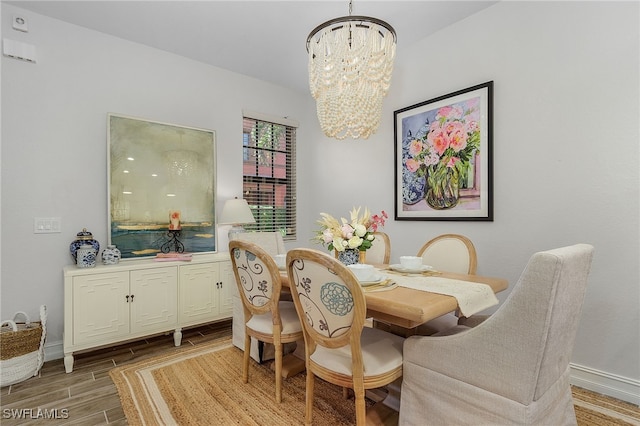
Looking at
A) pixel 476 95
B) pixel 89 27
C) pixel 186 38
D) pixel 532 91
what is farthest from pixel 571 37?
pixel 89 27

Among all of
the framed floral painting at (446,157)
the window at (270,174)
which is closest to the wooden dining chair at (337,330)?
the framed floral painting at (446,157)

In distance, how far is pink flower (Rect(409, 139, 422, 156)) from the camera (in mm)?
3051

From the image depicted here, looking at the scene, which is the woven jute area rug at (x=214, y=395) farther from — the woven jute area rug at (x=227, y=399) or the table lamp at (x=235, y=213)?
the table lamp at (x=235, y=213)

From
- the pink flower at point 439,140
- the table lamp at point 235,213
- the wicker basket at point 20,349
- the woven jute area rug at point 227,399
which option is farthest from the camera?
the table lamp at point 235,213

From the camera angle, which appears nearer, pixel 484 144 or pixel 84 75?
pixel 484 144

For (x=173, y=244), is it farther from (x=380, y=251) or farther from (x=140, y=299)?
(x=380, y=251)

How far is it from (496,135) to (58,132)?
3661mm

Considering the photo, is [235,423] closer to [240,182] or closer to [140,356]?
[140,356]

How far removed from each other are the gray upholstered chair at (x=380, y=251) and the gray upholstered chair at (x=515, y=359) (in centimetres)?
128

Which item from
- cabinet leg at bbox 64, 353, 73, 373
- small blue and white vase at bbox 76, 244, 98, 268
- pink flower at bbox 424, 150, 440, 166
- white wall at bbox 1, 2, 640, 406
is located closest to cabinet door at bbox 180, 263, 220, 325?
small blue and white vase at bbox 76, 244, 98, 268

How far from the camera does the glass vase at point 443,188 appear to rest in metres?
2.79

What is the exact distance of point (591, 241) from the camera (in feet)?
6.88

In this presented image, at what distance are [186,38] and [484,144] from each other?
289 centimetres

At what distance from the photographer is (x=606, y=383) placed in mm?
2039
